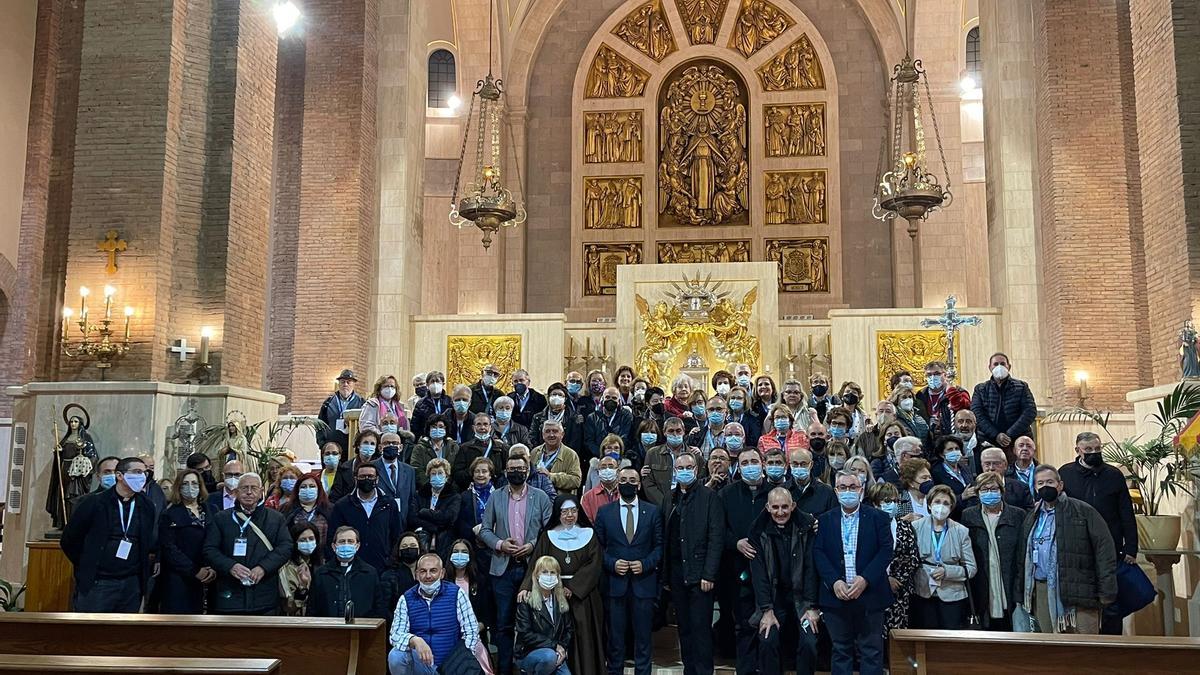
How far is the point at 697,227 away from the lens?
24.2 m

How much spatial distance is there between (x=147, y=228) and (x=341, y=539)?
18.5 ft

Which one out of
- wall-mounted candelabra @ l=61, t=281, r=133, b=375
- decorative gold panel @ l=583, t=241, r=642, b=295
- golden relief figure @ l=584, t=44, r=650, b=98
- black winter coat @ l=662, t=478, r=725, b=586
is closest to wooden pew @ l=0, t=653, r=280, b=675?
black winter coat @ l=662, t=478, r=725, b=586

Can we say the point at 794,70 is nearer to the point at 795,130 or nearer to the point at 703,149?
the point at 795,130

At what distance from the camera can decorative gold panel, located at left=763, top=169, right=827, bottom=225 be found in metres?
23.9

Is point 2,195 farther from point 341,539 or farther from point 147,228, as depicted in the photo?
point 341,539

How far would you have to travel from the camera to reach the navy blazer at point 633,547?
7.57 metres

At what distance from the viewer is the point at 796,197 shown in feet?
78.7

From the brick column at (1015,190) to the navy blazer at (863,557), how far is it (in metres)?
9.29

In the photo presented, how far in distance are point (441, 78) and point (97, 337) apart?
15286 millimetres

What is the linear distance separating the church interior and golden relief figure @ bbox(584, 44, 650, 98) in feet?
0.26

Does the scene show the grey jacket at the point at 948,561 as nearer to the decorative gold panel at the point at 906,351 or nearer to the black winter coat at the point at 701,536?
the black winter coat at the point at 701,536

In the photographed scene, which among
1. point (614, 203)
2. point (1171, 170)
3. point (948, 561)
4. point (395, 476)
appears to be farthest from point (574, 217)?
point (948, 561)

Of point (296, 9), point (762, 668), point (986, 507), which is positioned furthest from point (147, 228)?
point (986, 507)

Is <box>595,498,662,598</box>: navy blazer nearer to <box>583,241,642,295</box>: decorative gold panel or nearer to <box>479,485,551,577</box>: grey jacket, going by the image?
<box>479,485,551,577</box>: grey jacket
